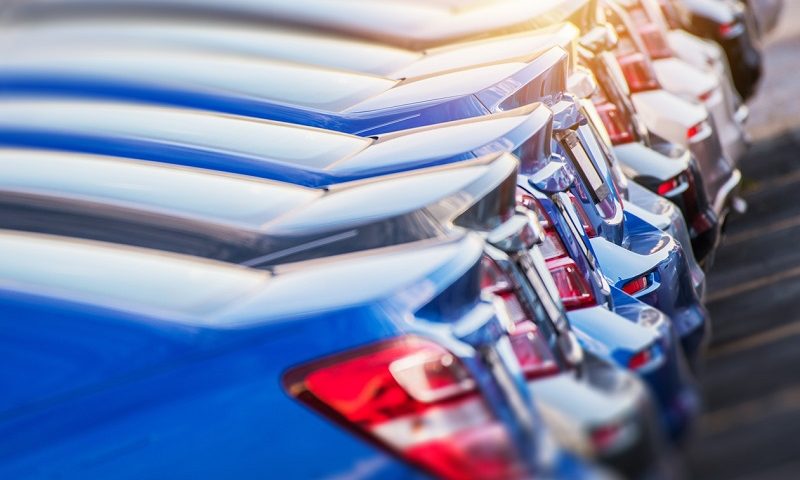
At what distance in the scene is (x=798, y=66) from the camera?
14727 millimetres

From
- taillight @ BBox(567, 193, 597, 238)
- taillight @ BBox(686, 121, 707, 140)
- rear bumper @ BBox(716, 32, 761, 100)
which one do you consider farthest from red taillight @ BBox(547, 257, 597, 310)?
rear bumper @ BBox(716, 32, 761, 100)

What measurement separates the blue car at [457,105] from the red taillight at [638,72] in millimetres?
2225

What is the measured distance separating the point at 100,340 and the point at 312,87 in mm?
2746

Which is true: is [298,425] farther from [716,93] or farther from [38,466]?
[716,93]

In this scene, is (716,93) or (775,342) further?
(716,93)

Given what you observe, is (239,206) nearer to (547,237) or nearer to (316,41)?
(547,237)

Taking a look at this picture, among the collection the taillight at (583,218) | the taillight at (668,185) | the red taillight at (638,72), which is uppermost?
the red taillight at (638,72)

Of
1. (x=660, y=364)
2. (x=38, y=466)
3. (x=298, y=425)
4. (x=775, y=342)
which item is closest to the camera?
(x=298, y=425)

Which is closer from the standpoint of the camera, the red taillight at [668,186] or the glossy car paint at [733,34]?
the red taillight at [668,186]

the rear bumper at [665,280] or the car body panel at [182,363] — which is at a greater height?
the car body panel at [182,363]

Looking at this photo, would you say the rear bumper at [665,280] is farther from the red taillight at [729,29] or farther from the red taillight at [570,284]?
the red taillight at [729,29]

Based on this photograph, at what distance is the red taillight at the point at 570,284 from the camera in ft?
13.7

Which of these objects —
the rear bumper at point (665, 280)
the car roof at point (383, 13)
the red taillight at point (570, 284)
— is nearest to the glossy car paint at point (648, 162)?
the car roof at point (383, 13)

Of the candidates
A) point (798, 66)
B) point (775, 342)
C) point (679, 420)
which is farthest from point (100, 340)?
point (798, 66)
